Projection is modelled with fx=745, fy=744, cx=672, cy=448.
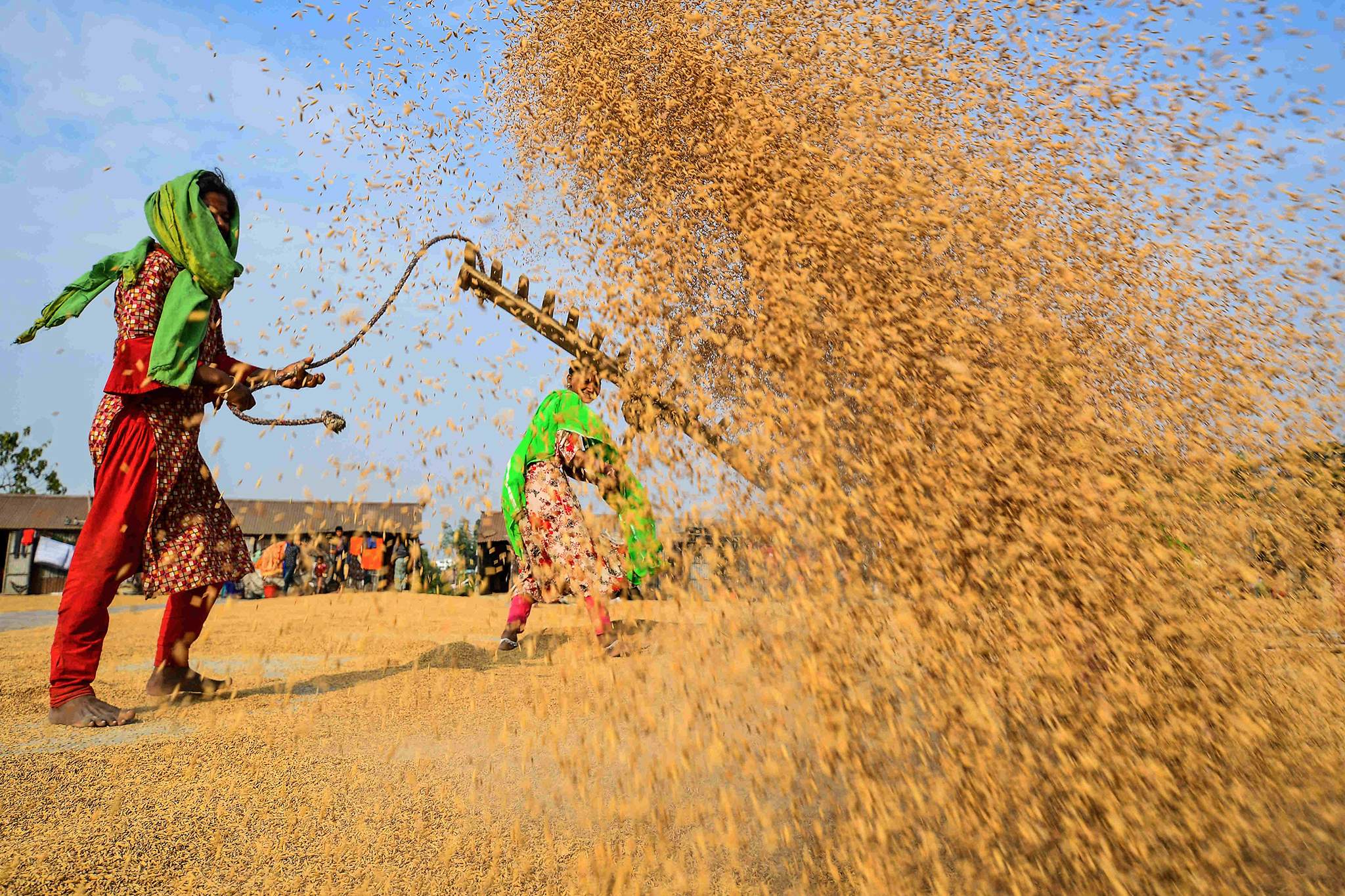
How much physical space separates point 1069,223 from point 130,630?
252 inches

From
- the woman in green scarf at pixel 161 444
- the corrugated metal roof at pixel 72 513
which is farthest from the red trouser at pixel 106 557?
the corrugated metal roof at pixel 72 513

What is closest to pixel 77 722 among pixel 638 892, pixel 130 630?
pixel 638 892

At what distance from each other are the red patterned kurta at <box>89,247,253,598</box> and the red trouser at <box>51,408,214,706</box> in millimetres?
37

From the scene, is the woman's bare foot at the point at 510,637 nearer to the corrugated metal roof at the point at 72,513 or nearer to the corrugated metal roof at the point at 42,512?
the corrugated metal roof at the point at 72,513

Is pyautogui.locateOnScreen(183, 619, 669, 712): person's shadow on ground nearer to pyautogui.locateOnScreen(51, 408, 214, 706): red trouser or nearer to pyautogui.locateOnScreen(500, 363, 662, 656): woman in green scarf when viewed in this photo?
pyautogui.locateOnScreen(500, 363, 662, 656): woman in green scarf

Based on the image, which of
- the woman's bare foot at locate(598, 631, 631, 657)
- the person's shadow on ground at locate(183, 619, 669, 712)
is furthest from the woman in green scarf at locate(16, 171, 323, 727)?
the woman's bare foot at locate(598, 631, 631, 657)

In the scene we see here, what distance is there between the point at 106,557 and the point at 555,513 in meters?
1.92

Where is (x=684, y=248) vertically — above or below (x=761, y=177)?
below

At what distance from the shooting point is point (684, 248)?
3.00 meters

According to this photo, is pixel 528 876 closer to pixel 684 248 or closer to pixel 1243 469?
pixel 684 248

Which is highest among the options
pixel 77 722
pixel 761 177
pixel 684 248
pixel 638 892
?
pixel 761 177

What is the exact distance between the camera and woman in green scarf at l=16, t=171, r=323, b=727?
250cm

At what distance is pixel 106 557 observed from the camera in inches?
99.5

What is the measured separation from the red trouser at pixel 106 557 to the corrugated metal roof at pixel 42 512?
Answer: 25181 mm
